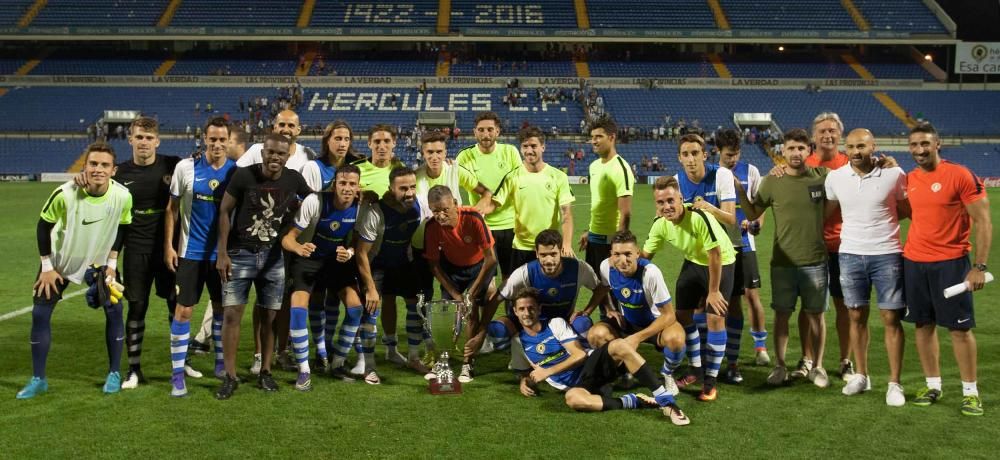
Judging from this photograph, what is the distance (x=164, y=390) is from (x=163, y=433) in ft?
3.89

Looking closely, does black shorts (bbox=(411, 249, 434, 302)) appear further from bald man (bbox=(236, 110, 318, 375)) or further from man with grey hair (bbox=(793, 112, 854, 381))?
man with grey hair (bbox=(793, 112, 854, 381))

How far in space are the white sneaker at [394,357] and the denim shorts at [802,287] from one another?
329 centimetres

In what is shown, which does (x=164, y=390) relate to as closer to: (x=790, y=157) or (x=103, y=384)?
(x=103, y=384)

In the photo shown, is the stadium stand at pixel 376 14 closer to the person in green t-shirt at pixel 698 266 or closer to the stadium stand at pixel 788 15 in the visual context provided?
the stadium stand at pixel 788 15

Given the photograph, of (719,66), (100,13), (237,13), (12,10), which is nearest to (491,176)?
(719,66)

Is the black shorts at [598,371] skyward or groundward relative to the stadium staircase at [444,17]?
groundward

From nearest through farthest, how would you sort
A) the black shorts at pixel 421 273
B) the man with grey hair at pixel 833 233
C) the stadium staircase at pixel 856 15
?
the man with grey hair at pixel 833 233 → the black shorts at pixel 421 273 → the stadium staircase at pixel 856 15

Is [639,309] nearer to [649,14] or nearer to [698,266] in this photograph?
→ [698,266]

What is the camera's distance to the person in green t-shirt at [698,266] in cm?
633

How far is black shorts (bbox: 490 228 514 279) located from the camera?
26.0 feet

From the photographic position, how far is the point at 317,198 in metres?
6.57

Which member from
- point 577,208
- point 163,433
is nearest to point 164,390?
point 163,433

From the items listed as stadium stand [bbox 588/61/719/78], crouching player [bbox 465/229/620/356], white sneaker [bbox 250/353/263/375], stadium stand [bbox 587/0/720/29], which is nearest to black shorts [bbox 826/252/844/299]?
crouching player [bbox 465/229/620/356]

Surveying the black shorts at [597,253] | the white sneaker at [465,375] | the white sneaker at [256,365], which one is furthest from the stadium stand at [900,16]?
the white sneaker at [256,365]
